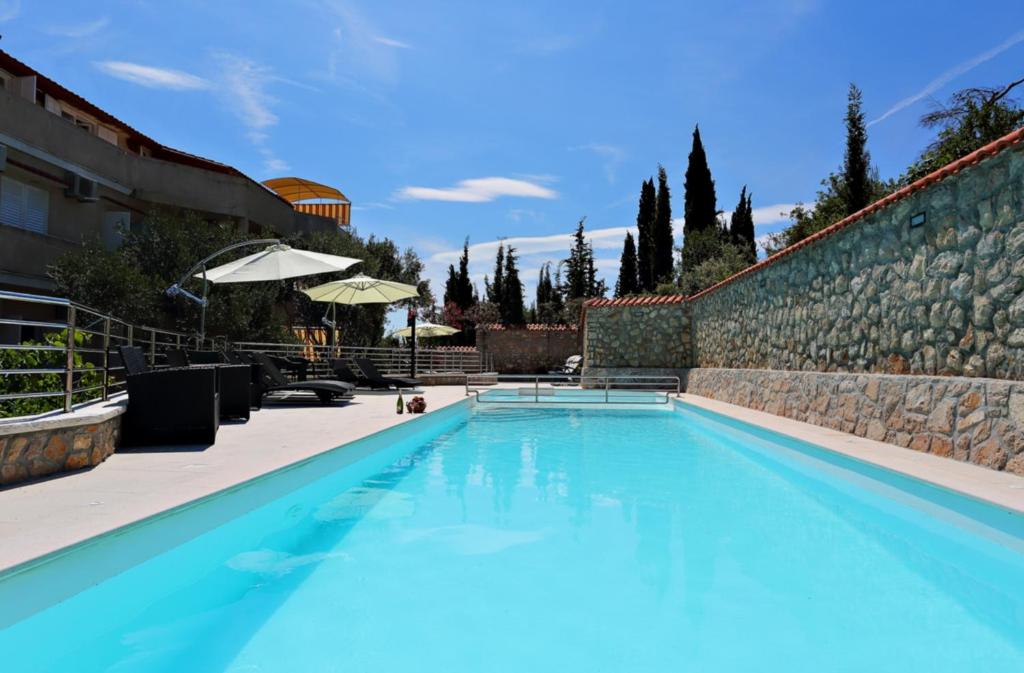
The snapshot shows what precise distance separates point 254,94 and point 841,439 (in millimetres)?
15271

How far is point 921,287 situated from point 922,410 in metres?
1.27

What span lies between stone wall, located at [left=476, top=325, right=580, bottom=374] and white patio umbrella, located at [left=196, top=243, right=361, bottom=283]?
18.0m

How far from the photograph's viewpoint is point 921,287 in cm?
648

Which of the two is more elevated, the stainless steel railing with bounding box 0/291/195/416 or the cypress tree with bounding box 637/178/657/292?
the cypress tree with bounding box 637/178/657/292

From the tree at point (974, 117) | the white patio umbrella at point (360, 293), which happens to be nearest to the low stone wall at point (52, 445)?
the white patio umbrella at point (360, 293)

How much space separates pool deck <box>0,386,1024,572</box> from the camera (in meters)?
2.88

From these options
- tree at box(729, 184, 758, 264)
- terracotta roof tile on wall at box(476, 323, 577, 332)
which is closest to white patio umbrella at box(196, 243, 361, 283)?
terracotta roof tile on wall at box(476, 323, 577, 332)

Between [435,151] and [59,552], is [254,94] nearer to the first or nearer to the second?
[435,151]

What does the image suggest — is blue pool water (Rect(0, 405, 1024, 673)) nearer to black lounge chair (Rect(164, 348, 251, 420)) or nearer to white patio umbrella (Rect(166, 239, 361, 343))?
black lounge chair (Rect(164, 348, 251, 420))

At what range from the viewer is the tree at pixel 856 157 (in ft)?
68.6

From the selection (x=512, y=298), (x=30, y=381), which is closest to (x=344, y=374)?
(x=30, y=381)

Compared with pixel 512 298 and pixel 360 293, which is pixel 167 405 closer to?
pixel 360 293

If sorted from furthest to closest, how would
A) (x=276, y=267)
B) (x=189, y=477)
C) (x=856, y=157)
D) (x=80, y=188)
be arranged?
(x=856, y=157)
(x=80, y=188)
(x=276, y=267)
(x=189, y=477)

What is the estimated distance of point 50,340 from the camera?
5.38 meters
